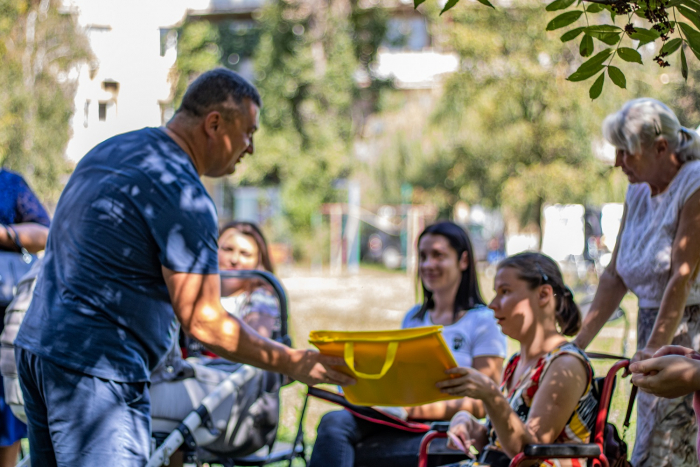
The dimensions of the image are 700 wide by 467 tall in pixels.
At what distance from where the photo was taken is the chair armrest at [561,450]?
250cm

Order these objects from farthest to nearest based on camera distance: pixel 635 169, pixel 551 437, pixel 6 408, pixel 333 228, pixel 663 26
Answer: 1. pixel 333 228
2. pixel 6 408
3. pixel 635 169
4. pixel 551 437
5. pixel 663 26

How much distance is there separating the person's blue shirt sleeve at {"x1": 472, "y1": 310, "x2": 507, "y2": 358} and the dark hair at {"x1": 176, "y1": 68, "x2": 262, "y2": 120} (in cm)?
161

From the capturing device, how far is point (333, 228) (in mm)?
25141

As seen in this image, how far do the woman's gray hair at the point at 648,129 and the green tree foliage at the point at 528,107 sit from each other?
16322 mm

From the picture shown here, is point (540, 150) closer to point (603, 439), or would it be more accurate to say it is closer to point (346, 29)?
point (346, 29)

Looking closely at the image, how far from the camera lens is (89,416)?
2285 millimetres

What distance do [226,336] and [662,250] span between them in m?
1.72

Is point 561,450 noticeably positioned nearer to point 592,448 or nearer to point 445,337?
point 592,448

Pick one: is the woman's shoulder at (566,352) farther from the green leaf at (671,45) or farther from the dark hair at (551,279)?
the green leaf at (671,45)

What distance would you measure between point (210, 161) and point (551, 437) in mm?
1515

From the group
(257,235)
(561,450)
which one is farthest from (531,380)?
(257,235)

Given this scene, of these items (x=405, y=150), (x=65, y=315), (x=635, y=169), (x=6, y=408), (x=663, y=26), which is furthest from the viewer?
(x=405, y=150)

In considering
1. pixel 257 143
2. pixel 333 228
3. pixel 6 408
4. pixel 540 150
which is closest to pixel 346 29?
pixel 257 143

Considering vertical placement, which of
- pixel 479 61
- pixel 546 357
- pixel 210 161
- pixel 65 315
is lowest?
pixel 546 357
